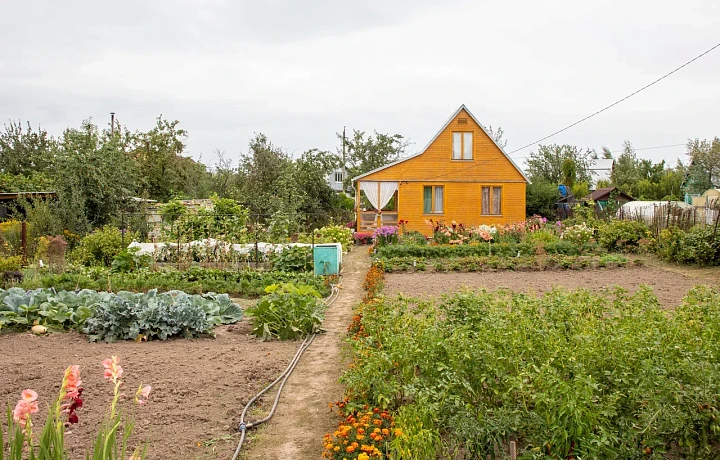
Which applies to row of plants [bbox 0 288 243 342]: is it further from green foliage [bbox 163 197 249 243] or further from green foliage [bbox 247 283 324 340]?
green foliage [bbox 163 197 249 243]

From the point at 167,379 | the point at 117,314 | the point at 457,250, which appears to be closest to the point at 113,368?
the point at 167,379

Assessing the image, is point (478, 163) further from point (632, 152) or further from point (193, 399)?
point (632, 152)

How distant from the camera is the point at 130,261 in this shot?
47.1 ft

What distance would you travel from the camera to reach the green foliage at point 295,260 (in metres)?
14.5

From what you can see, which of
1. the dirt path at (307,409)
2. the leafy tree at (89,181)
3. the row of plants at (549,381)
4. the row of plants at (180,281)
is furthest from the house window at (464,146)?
the row of plants at (549,381)

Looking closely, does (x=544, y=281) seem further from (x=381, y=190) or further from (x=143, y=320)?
(x=381, y=190)

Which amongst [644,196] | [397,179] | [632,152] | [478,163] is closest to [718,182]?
[644,196]

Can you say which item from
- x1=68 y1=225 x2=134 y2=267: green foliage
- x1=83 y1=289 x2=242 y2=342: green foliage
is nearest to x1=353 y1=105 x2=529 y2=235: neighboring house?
x1=68 y1=225 x2=134 y2=267: green foliage

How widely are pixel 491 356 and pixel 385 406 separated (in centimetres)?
83

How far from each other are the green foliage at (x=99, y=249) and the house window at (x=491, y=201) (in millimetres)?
15418

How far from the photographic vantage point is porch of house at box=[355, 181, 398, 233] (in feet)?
85.2

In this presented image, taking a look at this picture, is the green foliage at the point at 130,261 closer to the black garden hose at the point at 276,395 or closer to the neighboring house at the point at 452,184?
the black garden hose at the point at 276,395

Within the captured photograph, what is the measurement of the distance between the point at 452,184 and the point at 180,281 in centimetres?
1602

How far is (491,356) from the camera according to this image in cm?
439
